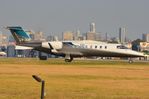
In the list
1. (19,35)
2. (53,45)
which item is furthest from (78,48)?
(19,35)

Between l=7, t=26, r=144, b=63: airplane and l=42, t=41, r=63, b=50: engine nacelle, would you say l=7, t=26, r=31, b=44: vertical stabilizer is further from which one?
l=42, t=41, r=63, b=50: engine nacelle

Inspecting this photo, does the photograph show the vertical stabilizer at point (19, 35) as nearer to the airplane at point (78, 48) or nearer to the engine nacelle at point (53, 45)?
the airplane at point (78, 48)

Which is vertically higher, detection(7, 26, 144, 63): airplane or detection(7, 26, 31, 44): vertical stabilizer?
detection(7, 26, 31, 44): vertical stabilizer

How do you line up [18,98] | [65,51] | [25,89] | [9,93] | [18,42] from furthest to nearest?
[18,42]
[65,51]
[25,89]
[9,93]
[18,98]

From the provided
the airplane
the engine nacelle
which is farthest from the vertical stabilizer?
the engine nacelle

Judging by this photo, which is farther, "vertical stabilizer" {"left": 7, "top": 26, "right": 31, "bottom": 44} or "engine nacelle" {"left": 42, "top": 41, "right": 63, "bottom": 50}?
"vertical stabilizer" {"left": 7, "top": 26, "right": 31, "bottom": 44}

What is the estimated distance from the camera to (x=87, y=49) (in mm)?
91938

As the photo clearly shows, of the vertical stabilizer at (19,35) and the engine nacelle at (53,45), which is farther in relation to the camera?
the vertical stabilizer at (19,35)

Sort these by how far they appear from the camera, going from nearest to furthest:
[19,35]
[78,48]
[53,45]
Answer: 1. [78,48]
2. [53,45]
3. [19,35]

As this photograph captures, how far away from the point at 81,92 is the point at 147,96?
3.27 meters

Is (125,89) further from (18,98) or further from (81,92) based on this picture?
(18,98)

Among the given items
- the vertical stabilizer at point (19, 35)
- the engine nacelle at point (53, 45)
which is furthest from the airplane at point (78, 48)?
the vertical stabilizer at point (19, 35)

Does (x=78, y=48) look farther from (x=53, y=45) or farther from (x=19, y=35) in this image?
(x=19, y=35)

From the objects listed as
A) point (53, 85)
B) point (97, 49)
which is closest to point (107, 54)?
point (97, 49)
